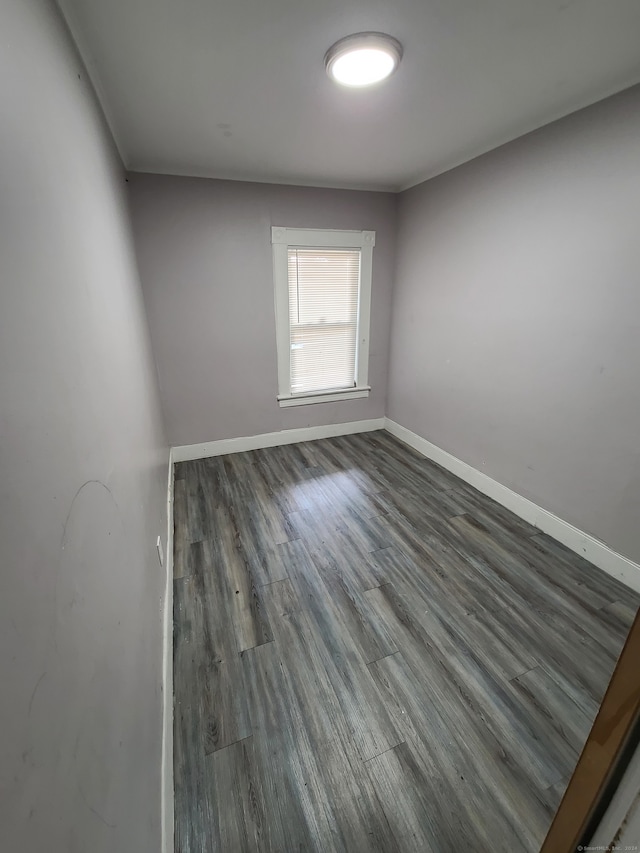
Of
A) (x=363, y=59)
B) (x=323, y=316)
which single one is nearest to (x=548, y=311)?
(x=363, y=59)

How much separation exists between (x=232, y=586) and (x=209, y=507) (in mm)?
806

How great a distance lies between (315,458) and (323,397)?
0.67 m

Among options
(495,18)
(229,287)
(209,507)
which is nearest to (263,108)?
(495,18)

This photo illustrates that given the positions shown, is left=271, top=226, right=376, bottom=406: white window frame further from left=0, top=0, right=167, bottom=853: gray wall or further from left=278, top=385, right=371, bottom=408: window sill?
left=0, top=0, right=167, bottom=853: gray wall

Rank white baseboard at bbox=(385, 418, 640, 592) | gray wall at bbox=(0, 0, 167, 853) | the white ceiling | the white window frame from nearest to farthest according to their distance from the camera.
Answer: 1. gray wall at bbox=(0, 0, 167, 853)
2. the white ceiling
3. white baseboard at bbox=(385, 418, 640, 592)
4. the white window frame

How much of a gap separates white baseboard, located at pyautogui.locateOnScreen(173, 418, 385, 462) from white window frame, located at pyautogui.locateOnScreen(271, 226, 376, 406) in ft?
1.00

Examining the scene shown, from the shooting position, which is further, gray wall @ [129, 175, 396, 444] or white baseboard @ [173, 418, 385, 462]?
white baseboard @ [173, 418, 385, 462]

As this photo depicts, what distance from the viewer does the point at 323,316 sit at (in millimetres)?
3375

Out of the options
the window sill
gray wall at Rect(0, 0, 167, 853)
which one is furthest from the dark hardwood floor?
the window sill

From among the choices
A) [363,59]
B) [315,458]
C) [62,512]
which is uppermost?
[363,59]

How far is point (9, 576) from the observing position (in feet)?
1.40

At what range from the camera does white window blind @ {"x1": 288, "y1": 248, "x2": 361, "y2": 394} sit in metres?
3.20

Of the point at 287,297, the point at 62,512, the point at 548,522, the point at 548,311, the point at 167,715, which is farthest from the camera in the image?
the point at 287,297

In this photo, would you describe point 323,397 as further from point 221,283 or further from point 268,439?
point 221,283
